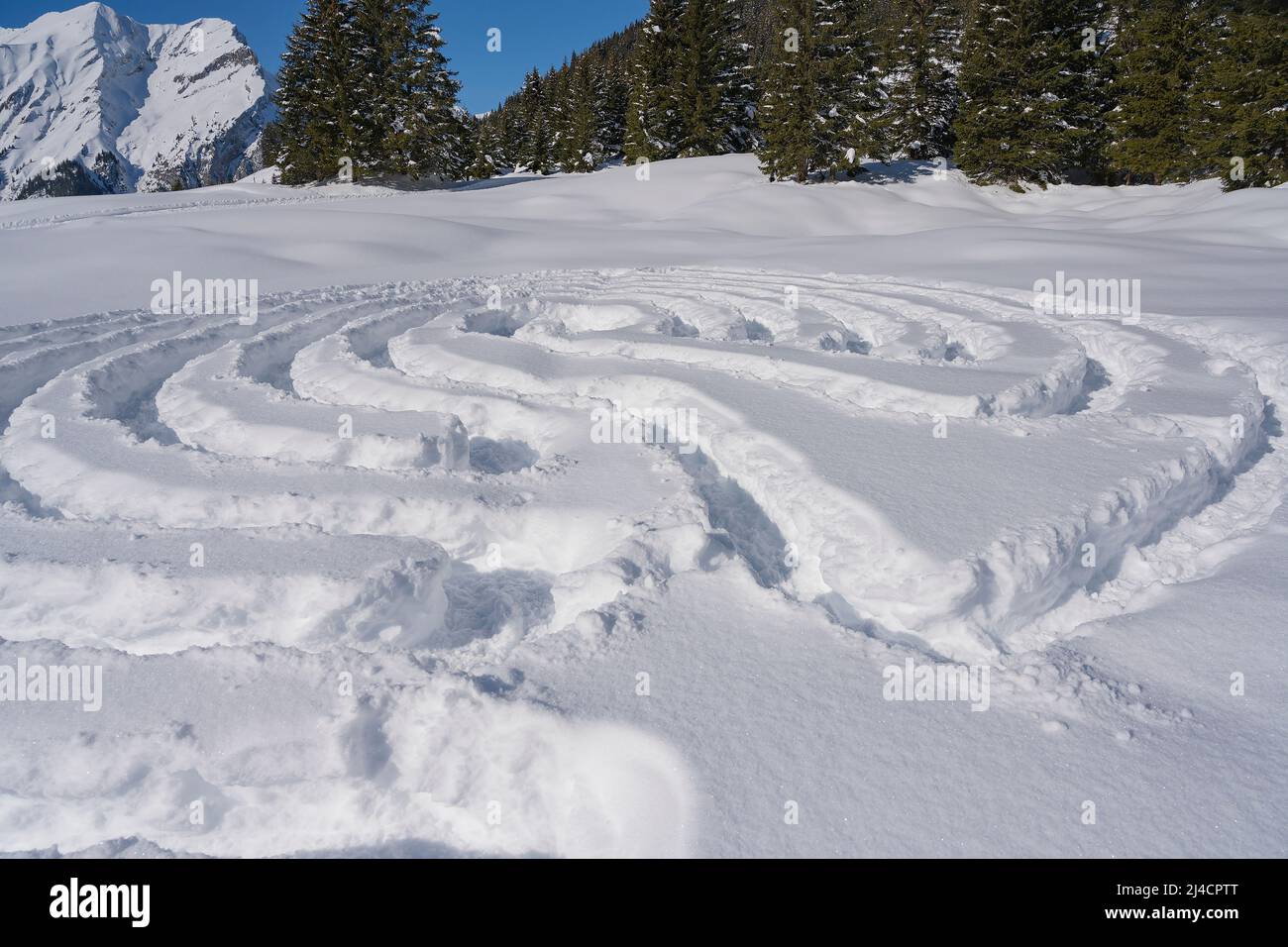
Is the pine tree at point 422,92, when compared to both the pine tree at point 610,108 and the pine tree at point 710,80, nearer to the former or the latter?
the pine tree at point 710,80

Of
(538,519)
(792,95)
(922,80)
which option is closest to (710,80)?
(792,95)

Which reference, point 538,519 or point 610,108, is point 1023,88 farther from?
point 538,519

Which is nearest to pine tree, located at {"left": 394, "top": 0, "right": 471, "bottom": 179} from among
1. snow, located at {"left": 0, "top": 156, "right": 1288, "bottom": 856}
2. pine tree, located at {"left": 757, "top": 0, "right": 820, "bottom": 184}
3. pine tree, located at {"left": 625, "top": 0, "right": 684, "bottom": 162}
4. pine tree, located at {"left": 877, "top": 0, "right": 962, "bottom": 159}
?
pine tree, located at {"left": 625, "top": 0, "right": 684, "bottom": 162}

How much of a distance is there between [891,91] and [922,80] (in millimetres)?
1221

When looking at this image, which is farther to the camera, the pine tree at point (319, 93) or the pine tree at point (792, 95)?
the pine tree at point (319, 93)

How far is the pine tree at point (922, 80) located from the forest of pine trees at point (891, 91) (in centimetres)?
7

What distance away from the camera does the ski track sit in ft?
7.42

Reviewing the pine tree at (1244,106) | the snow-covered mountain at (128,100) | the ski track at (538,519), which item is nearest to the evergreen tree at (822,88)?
the pine tree at (1244,106)

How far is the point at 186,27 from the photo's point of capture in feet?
650

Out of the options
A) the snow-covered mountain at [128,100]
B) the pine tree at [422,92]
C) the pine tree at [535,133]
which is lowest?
the pine tree at [422,92]

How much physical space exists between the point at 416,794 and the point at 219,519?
2342mm

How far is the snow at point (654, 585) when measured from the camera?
2127 millimetres
